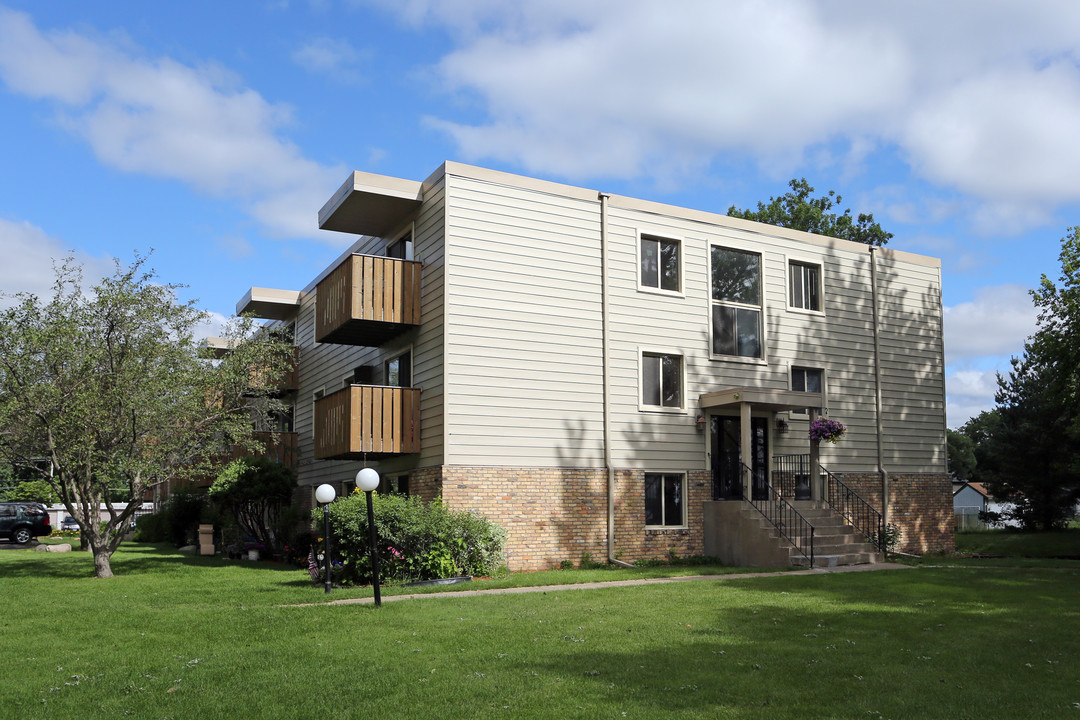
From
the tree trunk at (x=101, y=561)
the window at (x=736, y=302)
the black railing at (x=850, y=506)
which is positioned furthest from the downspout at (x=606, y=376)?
the tree trunk at (x=101, y=561)

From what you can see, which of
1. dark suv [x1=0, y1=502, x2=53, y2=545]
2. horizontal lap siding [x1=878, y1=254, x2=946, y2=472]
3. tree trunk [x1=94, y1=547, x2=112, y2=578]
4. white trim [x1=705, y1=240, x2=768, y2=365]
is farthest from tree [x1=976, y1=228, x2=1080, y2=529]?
dark suv [x1=0, y1=502, x2=53, y2=545]

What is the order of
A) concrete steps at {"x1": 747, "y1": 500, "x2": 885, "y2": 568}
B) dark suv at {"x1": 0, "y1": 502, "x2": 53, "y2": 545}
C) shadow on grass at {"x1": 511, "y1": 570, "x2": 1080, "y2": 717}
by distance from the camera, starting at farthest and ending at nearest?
dark suv at {"x1": 0, "y1": 502, "x2": 53, "y2": 545} → concrete steps at {"x1": 747, "y1": 500, "x2": 885, "y2": 568} → shadow on grass at {"x1": 511, "y1": 570, "x2": 1080, "y2": 717}

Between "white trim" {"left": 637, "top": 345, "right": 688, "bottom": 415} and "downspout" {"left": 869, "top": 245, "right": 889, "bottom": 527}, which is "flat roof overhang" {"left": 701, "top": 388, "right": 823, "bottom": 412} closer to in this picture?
"white trim" {"left": 637, "top": 345, "right": 688, "bottom": 415}

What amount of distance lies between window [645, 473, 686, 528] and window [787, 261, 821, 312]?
5.57 metres

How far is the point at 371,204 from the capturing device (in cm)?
1978

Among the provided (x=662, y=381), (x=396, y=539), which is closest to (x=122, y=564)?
(x=396, y=539)

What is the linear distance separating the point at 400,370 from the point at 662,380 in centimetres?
576

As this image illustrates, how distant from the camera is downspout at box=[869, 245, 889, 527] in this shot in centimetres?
2238

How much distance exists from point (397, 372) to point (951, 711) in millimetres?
15322

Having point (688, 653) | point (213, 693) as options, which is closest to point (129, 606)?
point (213, 693)

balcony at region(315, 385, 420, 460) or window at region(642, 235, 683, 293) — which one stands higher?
window at region(642, 235, 683, 293)

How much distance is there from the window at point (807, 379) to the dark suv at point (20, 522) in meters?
26.3

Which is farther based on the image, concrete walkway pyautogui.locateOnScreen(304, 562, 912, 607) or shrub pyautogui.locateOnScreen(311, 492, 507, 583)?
shrub pyautogui.locateOnScreen(311, 492, 507, 583)

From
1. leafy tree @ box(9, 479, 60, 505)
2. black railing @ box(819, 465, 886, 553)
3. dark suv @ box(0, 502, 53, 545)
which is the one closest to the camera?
black railing @ box(819, 465, 886, 553)
